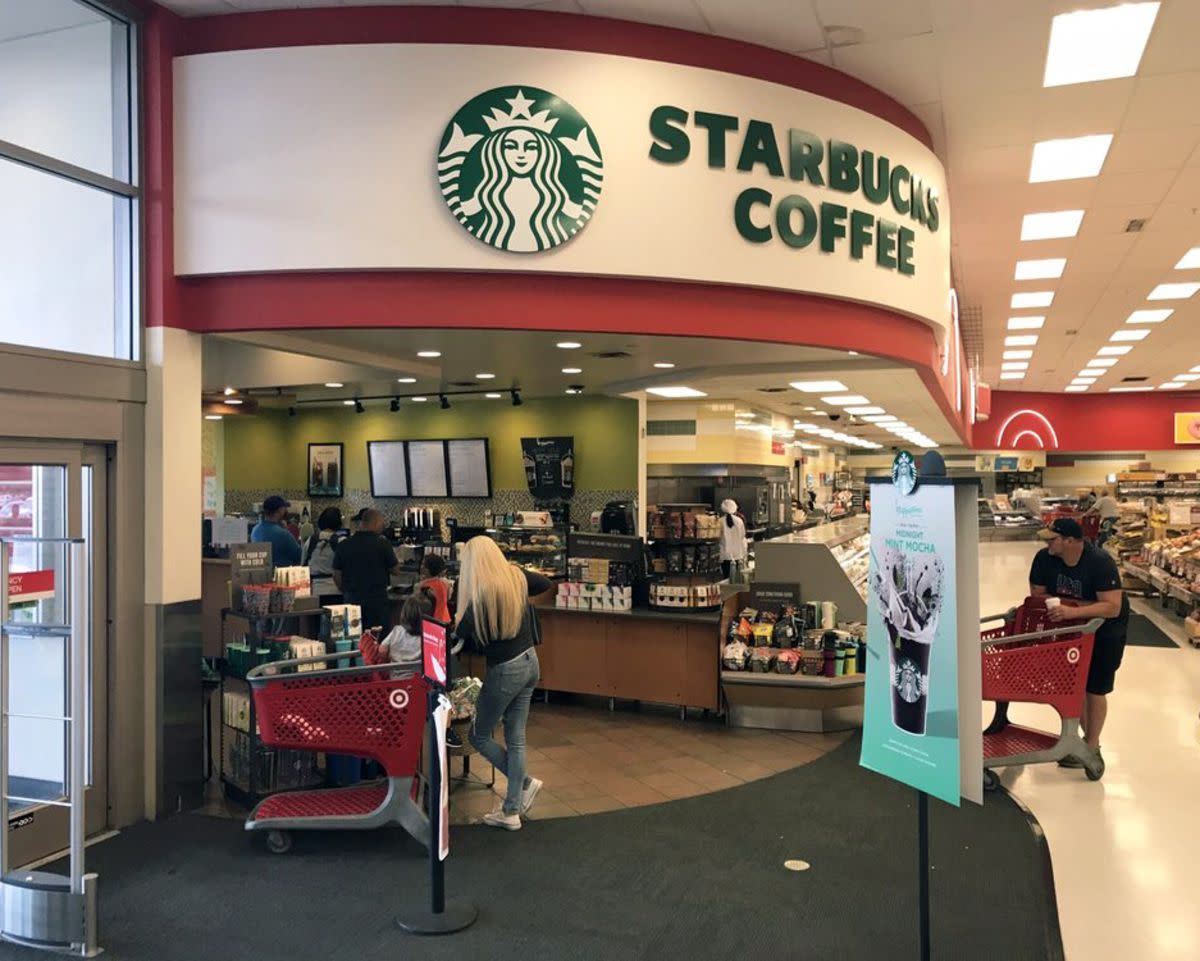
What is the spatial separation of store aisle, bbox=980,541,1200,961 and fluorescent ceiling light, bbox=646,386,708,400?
450cm

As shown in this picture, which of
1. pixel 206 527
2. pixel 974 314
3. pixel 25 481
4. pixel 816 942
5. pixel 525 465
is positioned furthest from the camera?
pixel 974 314

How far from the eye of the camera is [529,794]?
5172 mm

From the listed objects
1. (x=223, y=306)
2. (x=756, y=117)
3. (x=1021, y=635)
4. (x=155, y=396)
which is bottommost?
(x=1021, y=635)

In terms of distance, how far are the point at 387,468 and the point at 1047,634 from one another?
9126 millimetres

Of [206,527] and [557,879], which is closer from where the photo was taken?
[557,879]

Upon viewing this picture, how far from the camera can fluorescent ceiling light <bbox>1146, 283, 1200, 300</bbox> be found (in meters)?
11.8

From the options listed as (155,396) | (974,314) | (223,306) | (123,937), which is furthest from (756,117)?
(974,314)

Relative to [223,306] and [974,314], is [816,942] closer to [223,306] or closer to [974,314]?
[223,306]

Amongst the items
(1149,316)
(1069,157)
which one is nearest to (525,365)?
(1069,157)

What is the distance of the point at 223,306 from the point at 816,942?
4.30 m

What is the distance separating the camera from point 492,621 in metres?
4.82

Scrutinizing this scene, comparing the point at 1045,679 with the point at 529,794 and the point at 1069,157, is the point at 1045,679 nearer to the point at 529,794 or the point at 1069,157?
the point at 529,794

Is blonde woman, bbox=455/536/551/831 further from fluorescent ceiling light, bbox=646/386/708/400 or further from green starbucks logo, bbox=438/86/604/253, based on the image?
fluorescent ceiling light, bbox=646/386/708/400

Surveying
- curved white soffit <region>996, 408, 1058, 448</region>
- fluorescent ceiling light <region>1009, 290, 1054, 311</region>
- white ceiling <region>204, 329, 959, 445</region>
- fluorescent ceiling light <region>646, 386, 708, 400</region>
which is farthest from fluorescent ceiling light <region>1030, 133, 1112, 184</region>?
curved white soffit <region>996, 408, 1058, 448</region>
